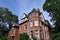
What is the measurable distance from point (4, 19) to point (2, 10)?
3.75m

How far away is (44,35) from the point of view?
48531 mm

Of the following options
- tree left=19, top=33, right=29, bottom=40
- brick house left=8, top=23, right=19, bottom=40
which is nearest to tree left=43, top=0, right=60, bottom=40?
tree left=19, top=33, right=29, bottom=40

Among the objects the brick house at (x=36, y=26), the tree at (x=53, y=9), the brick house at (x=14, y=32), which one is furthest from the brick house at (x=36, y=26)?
the tree at (x=53, y=9)

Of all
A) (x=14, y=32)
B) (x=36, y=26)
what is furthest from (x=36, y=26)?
(x=14, y=32)

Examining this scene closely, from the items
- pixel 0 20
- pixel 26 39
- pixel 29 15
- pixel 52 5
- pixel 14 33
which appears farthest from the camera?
pixel 0 20

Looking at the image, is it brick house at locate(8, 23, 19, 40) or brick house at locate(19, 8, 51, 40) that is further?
brick house at locate(8, 23, 19, 40)

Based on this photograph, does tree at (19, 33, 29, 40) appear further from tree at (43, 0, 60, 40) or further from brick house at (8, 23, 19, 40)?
tree at (43, 0, 60, 40)

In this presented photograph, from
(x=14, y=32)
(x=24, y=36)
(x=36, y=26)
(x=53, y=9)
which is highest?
(x=53, y=9)

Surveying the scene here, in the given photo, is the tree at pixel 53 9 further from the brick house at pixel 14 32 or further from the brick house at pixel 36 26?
the brick house at pixel 14 32

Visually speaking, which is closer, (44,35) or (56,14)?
(56,14)

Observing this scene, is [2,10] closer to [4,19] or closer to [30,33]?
[4,19]

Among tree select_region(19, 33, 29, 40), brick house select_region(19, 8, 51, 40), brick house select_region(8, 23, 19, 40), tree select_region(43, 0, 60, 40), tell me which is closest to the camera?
tree select_region(43, 0, 60, 40)

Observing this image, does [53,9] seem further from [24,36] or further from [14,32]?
[14,32]

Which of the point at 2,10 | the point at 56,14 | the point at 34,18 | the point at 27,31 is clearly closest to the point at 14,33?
the point at 27,31
